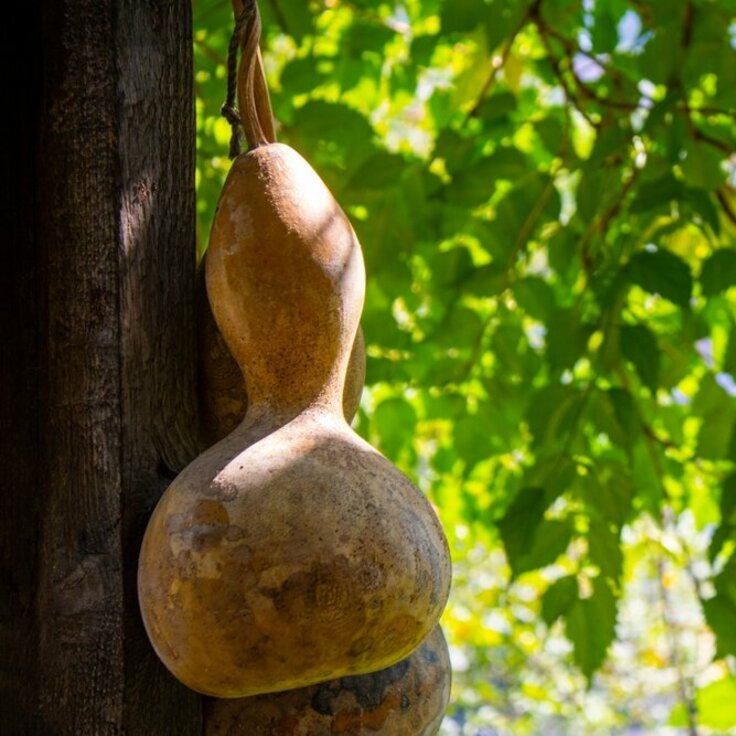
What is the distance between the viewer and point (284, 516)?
57cm

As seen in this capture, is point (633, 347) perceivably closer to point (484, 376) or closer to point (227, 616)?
point (484, 376)

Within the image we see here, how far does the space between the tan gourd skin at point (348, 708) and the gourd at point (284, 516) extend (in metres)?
0.06

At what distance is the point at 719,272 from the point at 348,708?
0.87 meters

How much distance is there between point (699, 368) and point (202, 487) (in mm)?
1354

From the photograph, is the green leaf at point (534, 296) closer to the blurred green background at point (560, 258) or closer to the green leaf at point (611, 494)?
the blurred green background at point (560, 258)

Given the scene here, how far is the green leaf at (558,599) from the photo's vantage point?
1.35 metres

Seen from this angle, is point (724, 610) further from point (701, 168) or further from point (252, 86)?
point (252, 86)

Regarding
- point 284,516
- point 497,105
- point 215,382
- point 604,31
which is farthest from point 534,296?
point 284,516

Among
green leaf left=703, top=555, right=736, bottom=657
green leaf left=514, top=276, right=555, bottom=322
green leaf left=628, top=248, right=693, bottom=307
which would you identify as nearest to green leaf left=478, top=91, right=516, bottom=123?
green leaf left=514, top=276, right=555, bottom=322

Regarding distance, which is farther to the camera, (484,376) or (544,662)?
(544,662)

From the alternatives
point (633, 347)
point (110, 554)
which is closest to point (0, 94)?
point (110, 554)

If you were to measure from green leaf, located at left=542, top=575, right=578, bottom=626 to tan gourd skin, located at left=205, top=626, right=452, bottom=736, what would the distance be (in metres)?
0.68

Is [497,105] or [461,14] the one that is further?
[497,105]

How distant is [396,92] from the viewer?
6.77ft
